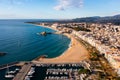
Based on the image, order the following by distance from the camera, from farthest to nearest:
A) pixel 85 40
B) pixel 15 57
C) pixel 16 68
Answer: pixel 85 40 → pixel 15 57 → pixel 16 68

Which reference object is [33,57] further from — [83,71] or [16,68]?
[83,71]

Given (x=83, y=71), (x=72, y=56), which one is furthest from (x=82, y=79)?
(x=72, y=56)

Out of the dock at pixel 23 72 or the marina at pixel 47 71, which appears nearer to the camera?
the dock at pixel 23 72

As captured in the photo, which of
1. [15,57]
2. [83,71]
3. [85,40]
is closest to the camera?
[83,71]

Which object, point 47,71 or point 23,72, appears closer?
point 23,72

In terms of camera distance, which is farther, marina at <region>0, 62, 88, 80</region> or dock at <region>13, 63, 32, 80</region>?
marina at <region>0, 62, 88, 80</region>

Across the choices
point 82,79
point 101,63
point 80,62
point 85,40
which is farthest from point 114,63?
point 85,40

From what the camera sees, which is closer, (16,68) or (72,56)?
(16,68)

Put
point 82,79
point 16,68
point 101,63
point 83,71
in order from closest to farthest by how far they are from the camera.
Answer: point 82,79 → point 83,71 → point 16,68 → point 101,63

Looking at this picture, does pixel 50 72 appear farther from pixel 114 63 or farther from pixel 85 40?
pixel 85 40

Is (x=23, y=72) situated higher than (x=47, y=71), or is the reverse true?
(x=23, y=72)
